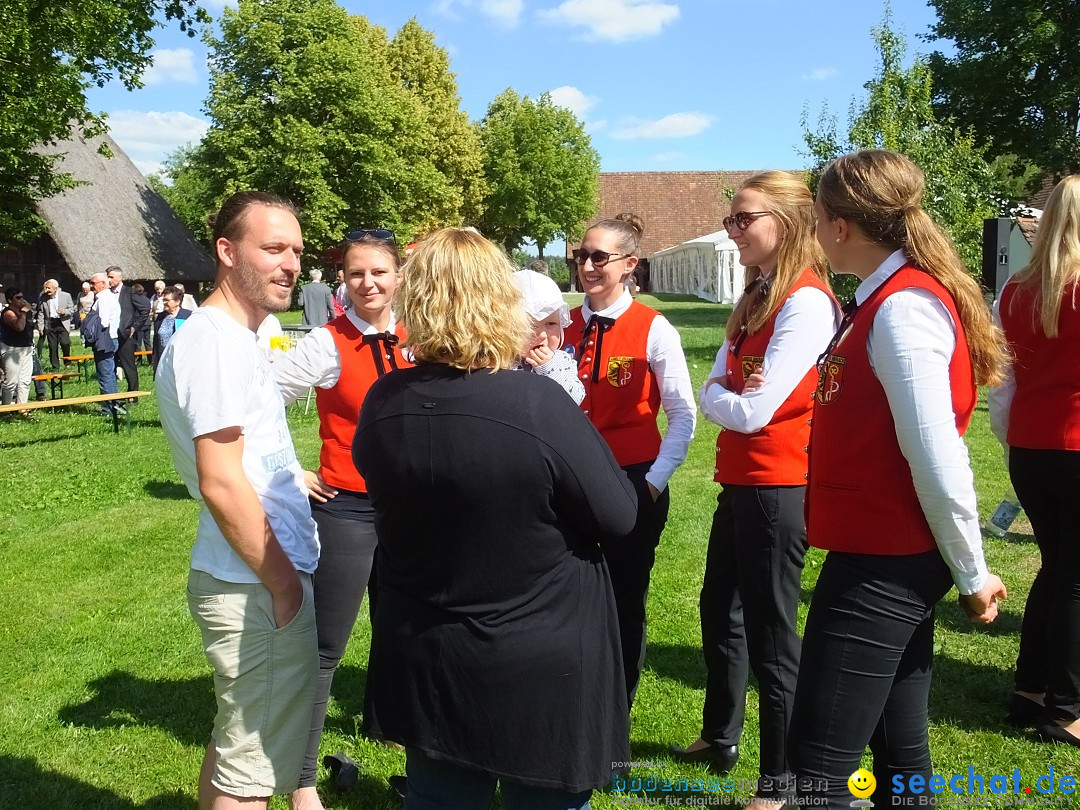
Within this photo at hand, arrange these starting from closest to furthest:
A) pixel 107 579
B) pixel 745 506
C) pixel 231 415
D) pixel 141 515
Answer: pixel 231 415 < pixel 745 506 < pixel 107 579 < pixel 141 515

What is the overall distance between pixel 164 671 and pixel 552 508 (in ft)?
11.4

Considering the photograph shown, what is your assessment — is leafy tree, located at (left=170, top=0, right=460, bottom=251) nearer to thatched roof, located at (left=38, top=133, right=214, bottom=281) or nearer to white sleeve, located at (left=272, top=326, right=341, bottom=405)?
thatched roof, located at (left=38, top=133, right=214, bottom=281)

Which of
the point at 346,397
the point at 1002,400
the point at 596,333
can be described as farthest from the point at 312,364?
the point at 1002,400

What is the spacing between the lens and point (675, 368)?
3547 mm

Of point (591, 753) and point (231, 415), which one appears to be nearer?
point (591, 753)

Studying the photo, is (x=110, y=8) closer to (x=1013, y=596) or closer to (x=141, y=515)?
(x=141, y=515)

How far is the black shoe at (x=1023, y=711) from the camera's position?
386cm

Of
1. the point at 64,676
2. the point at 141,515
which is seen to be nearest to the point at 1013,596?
the point at 64,676

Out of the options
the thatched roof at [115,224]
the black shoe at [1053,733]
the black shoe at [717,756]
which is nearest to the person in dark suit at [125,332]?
the black shoe at [717,756]

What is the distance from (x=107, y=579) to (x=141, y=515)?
1.81 metres

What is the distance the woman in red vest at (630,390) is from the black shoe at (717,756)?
0.54 metres

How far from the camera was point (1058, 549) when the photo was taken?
3.73 meters

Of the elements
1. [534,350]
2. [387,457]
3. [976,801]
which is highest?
[534,350]

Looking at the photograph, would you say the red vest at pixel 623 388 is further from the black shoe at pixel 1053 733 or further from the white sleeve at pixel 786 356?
the black shoe at pixel 1053 733
